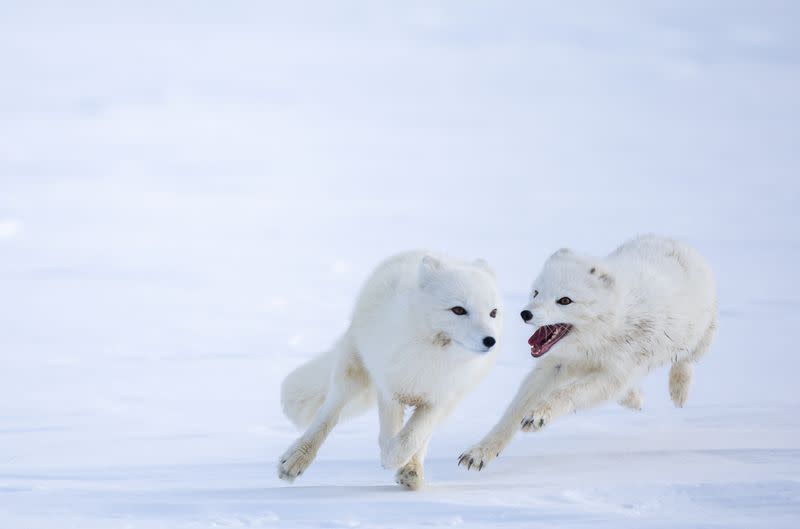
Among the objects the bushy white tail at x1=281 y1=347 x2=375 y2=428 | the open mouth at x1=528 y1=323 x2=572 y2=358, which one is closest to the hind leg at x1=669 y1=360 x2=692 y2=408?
the open mouth at x1=528 y1=323 x2=572 y2=358

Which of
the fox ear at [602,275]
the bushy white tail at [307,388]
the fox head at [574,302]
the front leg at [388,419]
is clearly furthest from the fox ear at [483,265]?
the bushy white tail at [307,388]

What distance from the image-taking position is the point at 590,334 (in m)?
6.61

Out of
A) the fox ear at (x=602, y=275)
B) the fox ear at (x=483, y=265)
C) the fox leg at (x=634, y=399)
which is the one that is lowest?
the fox leg at (x=634, y=399)

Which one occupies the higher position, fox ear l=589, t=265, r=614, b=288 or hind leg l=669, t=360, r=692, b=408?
fox ear l=589, t=265, r=614, b=288

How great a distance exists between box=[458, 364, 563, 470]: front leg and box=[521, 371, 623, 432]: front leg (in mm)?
192

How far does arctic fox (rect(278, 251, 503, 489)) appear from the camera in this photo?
6.39m

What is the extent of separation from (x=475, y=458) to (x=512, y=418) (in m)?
0.35

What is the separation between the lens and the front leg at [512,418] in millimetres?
6434

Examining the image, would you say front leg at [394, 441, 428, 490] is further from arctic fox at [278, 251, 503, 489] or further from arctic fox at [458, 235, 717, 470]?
arctic fox at [458, 235, 717, 470]

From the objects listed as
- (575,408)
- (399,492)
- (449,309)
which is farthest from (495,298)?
(399,492)

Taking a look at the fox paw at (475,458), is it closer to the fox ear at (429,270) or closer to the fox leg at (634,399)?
the fox ear at (429,270)

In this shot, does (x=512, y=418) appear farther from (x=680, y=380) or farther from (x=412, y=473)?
(x=680, y=380)

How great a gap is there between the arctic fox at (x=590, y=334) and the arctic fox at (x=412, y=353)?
11.3 inches

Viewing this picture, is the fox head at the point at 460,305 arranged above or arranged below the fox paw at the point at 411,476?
above
